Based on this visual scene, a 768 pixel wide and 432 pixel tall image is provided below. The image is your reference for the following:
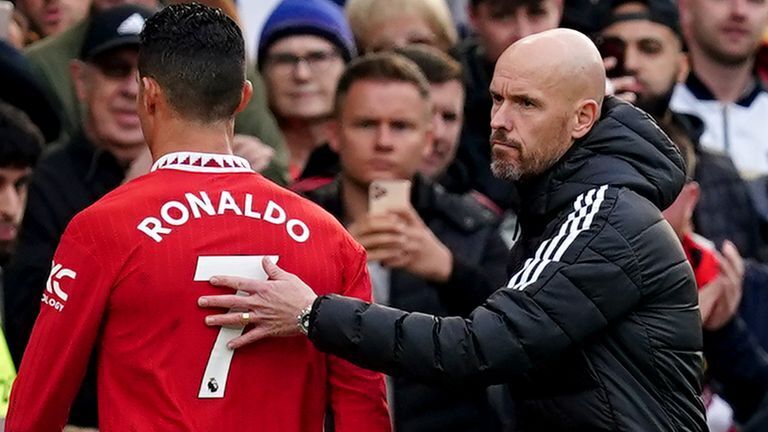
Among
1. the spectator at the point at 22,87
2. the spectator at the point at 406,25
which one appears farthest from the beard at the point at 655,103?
the spectator at the point at 22,87

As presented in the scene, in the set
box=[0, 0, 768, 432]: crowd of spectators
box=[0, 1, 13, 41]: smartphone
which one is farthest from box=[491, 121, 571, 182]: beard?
box=[0, 1, 13, 41]: smartphone

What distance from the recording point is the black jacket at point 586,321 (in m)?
5.45

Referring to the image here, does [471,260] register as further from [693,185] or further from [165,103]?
[165,103]

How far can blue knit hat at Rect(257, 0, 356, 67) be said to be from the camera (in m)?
9.23

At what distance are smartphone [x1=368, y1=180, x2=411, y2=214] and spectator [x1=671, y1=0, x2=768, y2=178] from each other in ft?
8.60

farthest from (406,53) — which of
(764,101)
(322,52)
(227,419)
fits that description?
(227,419)

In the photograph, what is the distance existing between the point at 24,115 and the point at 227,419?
8.97 ft

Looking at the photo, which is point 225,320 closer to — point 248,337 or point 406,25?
point 248,337

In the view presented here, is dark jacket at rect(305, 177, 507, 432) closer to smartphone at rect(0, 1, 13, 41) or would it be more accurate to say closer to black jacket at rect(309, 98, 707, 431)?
smartphone at rect(0, 1, 13, 41)

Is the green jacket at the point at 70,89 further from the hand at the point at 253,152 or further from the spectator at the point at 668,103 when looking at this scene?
the spectator at the point at 668,103

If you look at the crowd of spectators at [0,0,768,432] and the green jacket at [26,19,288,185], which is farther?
the green jacket at [26,19,288,185]

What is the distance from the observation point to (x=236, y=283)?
5.39m

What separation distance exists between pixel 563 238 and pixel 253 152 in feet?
8.12

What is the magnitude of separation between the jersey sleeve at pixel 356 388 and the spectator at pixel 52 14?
411cm
